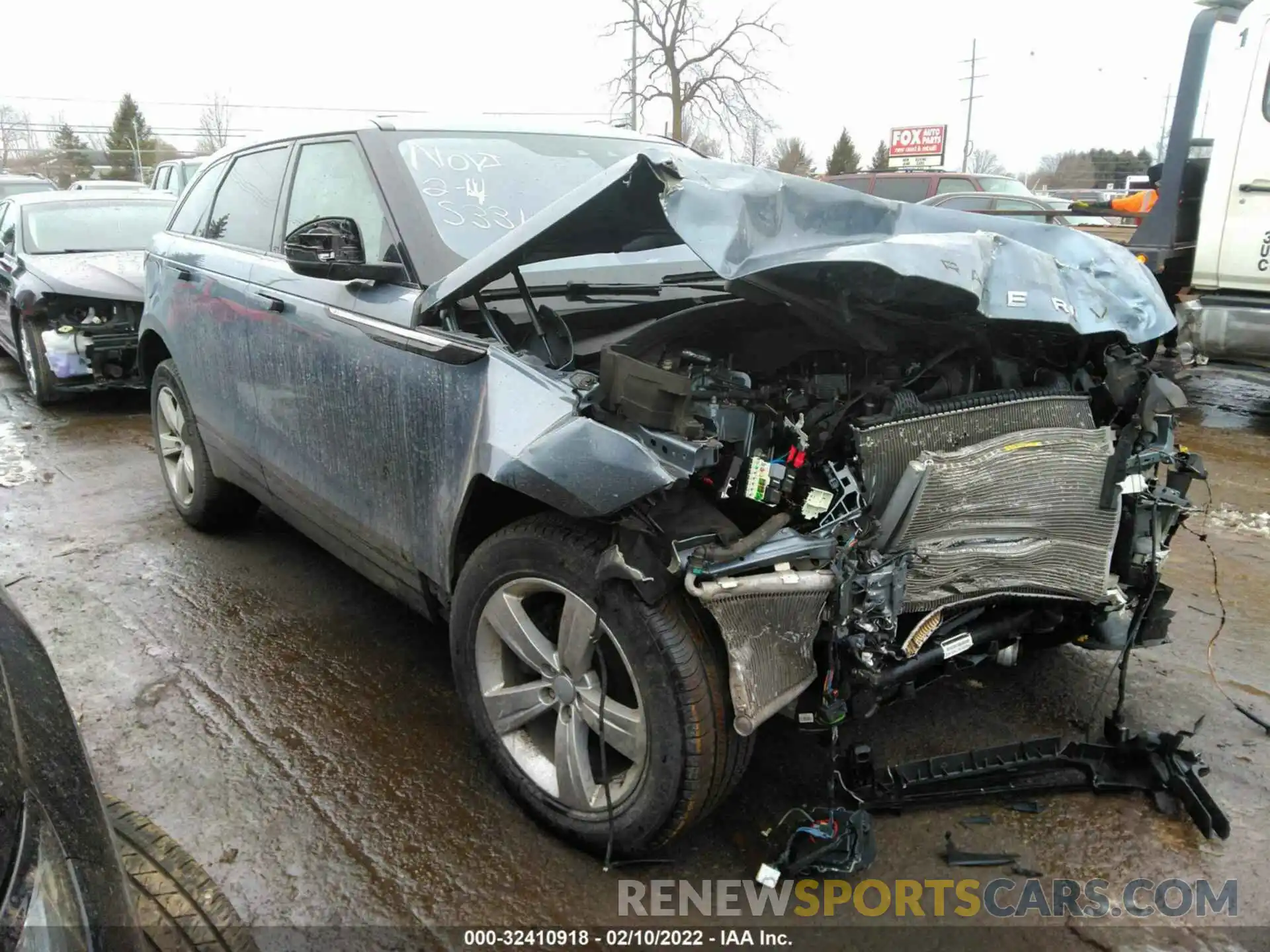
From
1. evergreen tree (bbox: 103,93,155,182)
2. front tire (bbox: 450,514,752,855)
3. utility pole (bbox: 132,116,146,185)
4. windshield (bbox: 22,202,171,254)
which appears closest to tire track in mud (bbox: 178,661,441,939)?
front tire (bbox: 450,514,752,855)

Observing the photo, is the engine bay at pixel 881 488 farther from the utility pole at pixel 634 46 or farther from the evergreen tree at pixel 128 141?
the evergreen tree at pixel 128 141

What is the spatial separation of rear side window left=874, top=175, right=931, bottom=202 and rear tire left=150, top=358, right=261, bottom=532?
11362mm

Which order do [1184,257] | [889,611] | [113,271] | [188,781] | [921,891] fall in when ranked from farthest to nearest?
[113,271], [1184,257], [188,781], [921,891], [889,611]

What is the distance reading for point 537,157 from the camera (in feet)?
11.0

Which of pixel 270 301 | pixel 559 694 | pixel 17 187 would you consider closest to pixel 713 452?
pixel 559 694

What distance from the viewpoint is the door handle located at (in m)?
3.31

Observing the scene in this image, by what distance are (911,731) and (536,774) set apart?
1270mm

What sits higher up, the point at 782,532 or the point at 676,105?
the point at 676,105

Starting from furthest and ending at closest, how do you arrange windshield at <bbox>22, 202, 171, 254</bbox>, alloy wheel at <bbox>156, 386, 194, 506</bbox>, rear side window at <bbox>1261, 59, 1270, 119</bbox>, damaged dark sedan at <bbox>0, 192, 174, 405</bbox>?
windshield at <bbox>22, 202, 171, 254</bbox> < damaged dark sedan at <bbox>0, 192, 174, 405</bbox> < rear side window at <bbox>1261, 59, 1270, 119</bbox> < alloy wheel at <bbox>156, 386, 194, 506</bbox>

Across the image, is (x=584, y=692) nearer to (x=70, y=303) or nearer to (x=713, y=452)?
(x=713, y=452)

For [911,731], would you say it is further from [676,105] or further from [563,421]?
[676,105]

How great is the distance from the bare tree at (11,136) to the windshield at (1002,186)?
55.2m

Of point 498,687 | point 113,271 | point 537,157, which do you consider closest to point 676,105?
point 113,271

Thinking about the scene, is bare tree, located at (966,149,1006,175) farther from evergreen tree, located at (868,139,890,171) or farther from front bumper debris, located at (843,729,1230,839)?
front bumper debris, located at (843,729,1230,839)
